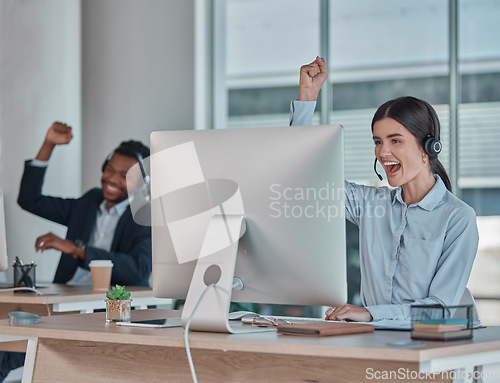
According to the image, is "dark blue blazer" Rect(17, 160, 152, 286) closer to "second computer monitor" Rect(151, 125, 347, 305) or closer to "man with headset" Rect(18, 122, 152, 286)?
"man with headset" Rect(18, 122, 152, 286)

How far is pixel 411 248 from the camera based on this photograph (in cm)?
227

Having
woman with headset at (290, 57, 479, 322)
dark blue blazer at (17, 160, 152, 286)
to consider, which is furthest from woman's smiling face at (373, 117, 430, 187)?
dark blue blazer at (17, 160, 152, 286)

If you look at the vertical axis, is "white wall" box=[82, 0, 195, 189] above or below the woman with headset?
→ above

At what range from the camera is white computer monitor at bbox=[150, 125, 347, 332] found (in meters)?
1.79

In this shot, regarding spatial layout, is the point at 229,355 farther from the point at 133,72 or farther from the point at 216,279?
the point at 133,72

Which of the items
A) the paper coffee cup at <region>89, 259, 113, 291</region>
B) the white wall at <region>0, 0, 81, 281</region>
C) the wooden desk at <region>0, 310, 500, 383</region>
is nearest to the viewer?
the wooden desk at <region>0, 310, 500, 383</region>

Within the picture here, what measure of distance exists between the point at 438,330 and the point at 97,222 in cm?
251

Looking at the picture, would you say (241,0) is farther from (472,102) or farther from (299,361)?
(299,361)

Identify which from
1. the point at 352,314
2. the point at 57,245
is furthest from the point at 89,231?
→ the point at 352,314

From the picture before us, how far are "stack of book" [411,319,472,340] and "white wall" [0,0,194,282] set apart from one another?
328 centimetres

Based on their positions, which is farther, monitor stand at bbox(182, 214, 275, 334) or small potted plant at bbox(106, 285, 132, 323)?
small potted plant at bbox(106, 285, 132, 323)

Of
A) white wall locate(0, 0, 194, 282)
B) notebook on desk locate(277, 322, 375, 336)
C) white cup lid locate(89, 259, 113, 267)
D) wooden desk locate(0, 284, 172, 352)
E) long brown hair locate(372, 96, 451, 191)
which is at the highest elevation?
white wall locate(0, 0, 194, 282)

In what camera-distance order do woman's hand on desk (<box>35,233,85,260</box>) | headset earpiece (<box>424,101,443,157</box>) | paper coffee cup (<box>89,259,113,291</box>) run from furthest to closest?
woman's hand on desk (<box>35,233,85,260</box>) → paper coffee cup (<box>89,259,113,291</box>) → headset earpiece (<box>424,101,443,157</box>)

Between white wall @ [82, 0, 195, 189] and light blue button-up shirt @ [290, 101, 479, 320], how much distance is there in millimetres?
2438
